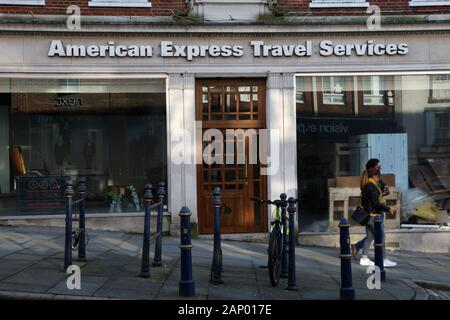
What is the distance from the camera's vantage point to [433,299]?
7785mm

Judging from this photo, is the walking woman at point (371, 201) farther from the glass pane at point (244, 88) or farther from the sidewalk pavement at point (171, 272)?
the glass pane at point (244, 88)

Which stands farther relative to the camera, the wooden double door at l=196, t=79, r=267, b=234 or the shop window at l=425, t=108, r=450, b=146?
the shop window at l=425, t=108, r=450, b=146

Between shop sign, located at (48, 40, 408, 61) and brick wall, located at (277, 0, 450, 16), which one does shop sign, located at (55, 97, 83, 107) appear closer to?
shop sign, located at (48, 40, 408, 61)

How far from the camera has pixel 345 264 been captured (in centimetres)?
702

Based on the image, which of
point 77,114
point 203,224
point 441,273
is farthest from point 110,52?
point 441,273

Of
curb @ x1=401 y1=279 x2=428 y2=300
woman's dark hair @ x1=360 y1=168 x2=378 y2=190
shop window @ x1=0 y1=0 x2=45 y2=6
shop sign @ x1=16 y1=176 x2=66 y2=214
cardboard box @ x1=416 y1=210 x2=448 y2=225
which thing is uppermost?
shop window @ x1=0 y1=0 x2=45 y2=6

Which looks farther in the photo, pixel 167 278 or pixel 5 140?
pixel 5 140

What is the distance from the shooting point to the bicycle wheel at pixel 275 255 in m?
7.60

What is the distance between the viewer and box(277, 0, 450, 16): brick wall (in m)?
12.0

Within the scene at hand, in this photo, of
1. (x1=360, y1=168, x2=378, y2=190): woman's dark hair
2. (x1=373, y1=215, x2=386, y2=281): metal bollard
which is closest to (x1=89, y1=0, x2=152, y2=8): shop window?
(x1=360, y1=168, x2=378, y2=190): woman's dark hair

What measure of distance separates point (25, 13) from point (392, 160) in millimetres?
8103

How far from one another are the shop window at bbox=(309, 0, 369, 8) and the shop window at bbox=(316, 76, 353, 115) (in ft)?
4.82

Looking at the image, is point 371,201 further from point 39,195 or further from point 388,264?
point 39,195
